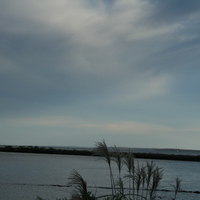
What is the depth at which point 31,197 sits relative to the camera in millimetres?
21922

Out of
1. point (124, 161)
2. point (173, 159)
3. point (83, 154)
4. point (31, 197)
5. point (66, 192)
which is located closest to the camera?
point (124, 161)

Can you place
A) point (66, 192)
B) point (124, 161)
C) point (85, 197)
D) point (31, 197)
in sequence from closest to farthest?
1. point (85, 197)
2. point (124, 161)
3. point (31, 197)
4. point (66, 192)

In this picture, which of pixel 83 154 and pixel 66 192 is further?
pixel 83 154

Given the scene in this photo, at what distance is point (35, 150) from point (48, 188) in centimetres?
9882

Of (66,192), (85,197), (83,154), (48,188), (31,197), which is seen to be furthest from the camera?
(83,154)

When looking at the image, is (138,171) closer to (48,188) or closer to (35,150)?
(48,188)

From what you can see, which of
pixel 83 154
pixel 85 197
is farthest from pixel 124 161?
pixel 83 154

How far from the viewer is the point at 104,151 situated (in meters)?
7.28

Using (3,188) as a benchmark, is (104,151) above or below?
above

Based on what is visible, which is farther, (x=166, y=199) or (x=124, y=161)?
(x=166, y=199)

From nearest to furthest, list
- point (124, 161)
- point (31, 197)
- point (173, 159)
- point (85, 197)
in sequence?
point (85, 197) → point (124, 161) → point (31, 197) → point (173, 159)

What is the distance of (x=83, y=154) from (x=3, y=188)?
95329 millimetres

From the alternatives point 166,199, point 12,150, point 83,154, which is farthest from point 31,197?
point 12,150

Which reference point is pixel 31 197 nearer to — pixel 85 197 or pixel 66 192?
pixel 66 192
